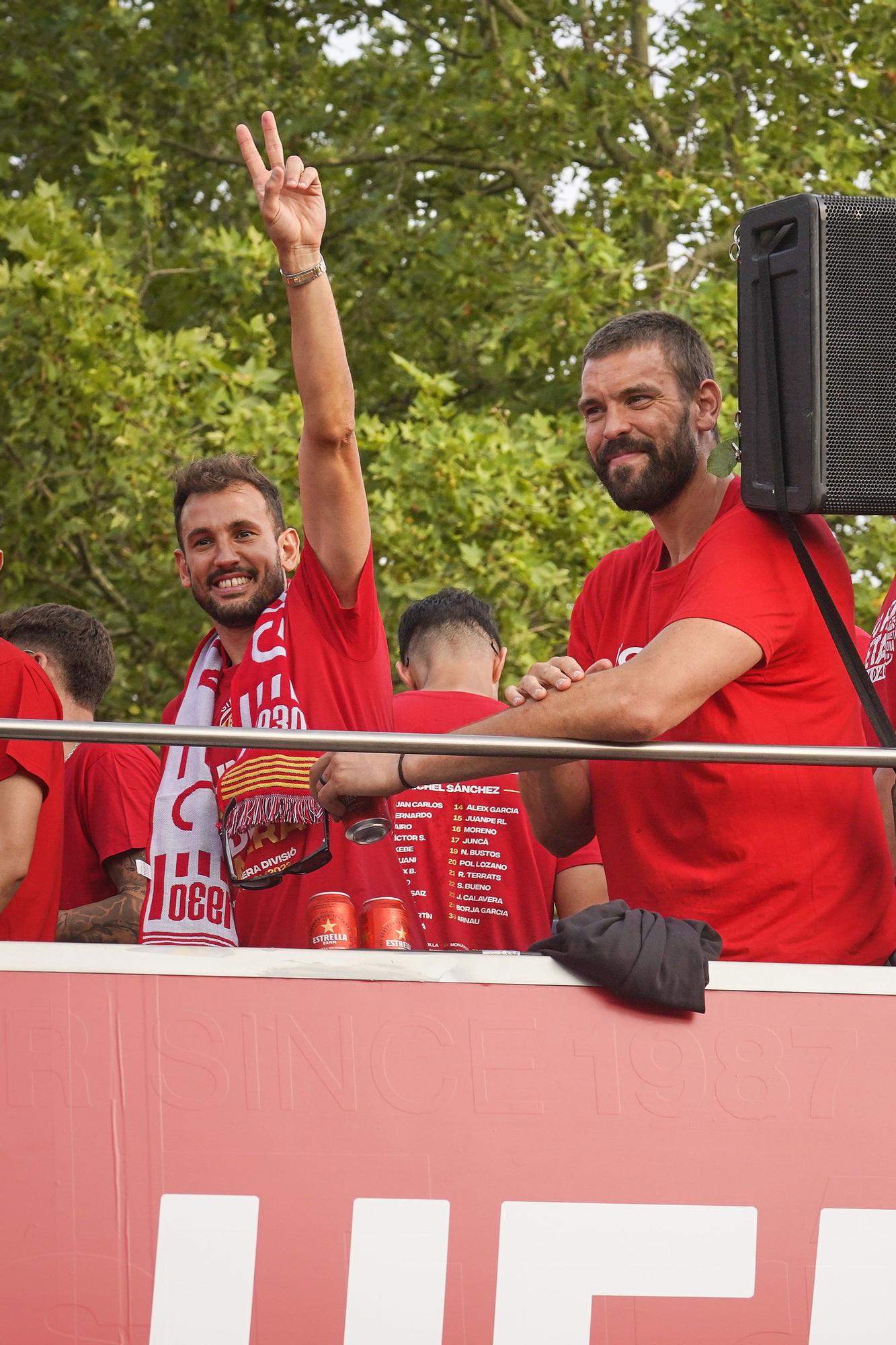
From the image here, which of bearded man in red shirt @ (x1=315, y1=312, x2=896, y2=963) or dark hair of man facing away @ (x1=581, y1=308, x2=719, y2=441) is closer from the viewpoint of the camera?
bearded man in red shirt @ (x1=315, y1=312, x2=896, y2=963)

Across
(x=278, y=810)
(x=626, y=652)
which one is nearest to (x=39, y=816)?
(x=278, y=810)

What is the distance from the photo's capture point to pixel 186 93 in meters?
11.2

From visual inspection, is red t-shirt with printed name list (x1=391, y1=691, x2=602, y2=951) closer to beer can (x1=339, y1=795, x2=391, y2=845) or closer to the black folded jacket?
beer can (x1=339, y1=795, x2=391, y2=845)

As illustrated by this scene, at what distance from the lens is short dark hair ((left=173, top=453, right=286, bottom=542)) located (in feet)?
13.0

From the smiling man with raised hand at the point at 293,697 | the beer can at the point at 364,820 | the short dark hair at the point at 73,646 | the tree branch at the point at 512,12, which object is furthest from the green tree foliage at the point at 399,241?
the beer can at the point at 364,820

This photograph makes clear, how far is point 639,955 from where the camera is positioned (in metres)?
2.83

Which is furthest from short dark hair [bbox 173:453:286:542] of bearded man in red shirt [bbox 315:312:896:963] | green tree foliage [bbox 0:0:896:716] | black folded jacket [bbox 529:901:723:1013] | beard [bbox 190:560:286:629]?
green tree foliage [bbox 0:0:896:716]

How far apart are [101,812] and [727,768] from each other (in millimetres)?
1682

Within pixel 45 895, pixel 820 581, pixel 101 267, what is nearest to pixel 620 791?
pixel 820 581

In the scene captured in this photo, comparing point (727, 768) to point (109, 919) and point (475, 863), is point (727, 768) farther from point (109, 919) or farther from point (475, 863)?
point (109, 919)

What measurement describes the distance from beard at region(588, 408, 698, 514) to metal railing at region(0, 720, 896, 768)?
0.66 meters

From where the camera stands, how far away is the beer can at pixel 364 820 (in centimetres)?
311

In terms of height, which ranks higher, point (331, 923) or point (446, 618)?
point (446, 618)

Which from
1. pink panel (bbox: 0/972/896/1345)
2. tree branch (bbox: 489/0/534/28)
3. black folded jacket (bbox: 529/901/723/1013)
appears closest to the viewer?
pink panel (bbox: 0/972/896/1345)
